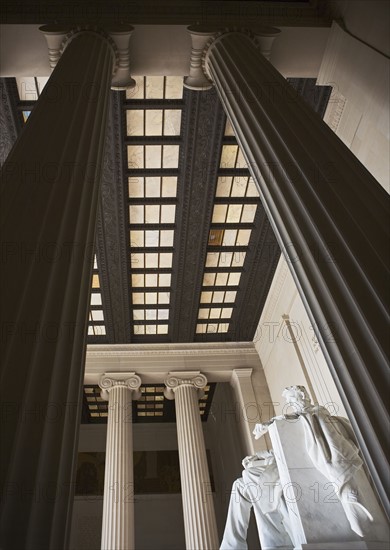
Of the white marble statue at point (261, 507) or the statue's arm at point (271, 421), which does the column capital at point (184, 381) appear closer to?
the white marble statue at point (261, 507)

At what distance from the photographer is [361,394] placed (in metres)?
2.39

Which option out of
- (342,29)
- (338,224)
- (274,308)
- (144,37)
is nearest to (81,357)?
(338,224)

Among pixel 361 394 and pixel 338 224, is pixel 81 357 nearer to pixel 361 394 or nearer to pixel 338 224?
pixel 361 394

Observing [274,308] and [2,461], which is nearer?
[2,461]

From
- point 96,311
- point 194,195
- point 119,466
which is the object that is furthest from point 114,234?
point 119,466

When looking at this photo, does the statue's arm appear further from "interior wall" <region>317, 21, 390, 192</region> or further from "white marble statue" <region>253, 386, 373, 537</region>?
"interior wall" <region>317, 21, 390, 192</region>

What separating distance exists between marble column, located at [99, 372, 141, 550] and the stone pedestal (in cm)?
817

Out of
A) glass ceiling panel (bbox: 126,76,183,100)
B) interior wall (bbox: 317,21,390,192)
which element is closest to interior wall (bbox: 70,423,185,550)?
glass ceiling panel (bbox: 126,76,183,100)

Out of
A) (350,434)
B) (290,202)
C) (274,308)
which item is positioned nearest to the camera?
(290,202)

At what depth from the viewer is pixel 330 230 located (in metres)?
3.19

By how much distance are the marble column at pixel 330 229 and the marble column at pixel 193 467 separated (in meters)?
10.9

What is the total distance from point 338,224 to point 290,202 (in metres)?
0.55

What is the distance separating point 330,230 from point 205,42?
4589 millimetres

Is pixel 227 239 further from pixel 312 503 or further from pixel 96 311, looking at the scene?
pixel 312 503
